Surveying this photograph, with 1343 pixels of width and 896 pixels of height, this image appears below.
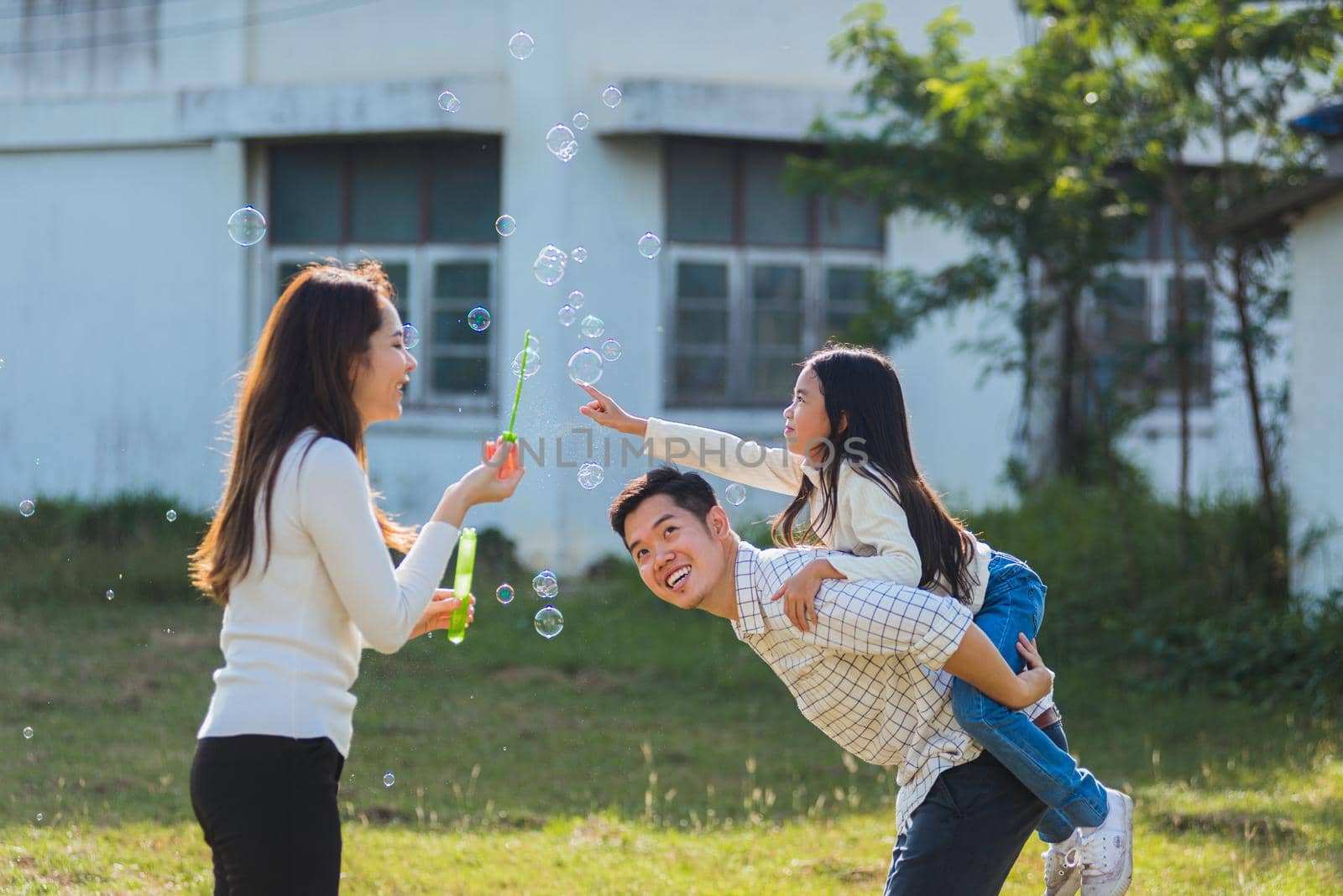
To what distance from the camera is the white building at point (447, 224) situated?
34.3 feet

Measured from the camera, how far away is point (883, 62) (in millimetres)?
9094

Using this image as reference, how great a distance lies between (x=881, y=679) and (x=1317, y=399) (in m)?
5.53

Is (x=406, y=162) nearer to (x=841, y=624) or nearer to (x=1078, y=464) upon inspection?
(x=1078, y=464)

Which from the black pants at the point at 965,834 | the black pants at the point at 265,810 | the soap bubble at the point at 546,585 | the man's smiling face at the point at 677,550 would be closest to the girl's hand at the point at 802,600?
the man's smiling face at the point at 677,550

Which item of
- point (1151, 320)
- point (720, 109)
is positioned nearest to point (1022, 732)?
point (720, 109)

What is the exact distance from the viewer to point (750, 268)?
11.0 m

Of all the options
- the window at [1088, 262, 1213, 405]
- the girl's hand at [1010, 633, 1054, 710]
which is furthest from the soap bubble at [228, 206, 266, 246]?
the window at [1088, 262, 1213, 405]

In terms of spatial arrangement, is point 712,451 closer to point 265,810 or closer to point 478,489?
point 478,489

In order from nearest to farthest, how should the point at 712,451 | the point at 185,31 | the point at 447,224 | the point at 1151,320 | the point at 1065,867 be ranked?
the point at 1065,867 < the point at 712,451 < the point at 447,224 < the point at 185,31 < the point at 1151,320

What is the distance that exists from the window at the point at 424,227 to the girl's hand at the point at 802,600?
26.1 feet

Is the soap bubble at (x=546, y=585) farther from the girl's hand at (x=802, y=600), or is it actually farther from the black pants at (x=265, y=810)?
the black pants at (x=265, y=810)

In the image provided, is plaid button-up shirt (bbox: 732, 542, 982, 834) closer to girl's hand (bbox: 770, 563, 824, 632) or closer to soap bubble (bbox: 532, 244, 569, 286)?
girl's hand (bbox: 770, 563, 824, 632)

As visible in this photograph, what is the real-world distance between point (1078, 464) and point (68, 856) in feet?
28.1

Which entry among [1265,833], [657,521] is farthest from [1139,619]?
[657,521]
